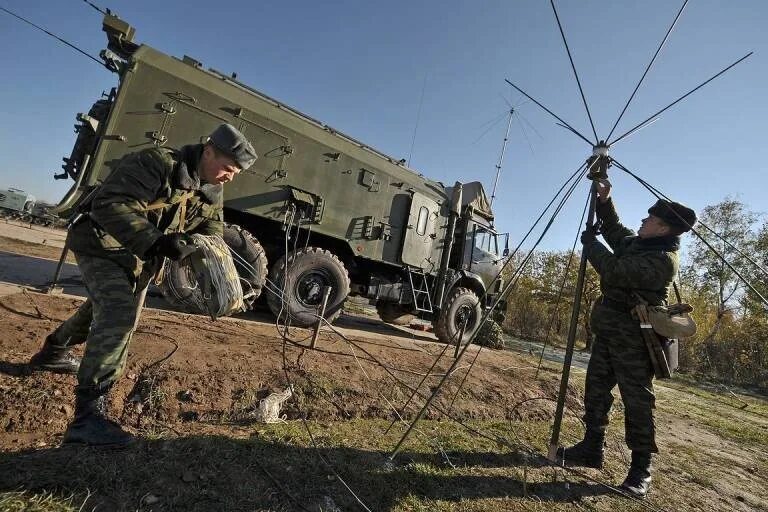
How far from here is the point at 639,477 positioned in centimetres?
266

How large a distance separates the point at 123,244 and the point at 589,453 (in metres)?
3.61

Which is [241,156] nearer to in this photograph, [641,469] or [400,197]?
[641,469]

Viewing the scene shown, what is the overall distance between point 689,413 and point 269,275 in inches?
279

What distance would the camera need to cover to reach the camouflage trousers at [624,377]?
→ 2.75m

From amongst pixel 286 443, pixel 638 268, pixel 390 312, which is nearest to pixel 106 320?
pixel 286 443

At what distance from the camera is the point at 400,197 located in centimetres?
759

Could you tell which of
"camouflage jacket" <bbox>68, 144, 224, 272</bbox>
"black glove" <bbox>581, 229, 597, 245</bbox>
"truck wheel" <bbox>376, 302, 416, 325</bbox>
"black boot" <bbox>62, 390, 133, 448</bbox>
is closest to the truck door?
"truck wheel" <bbox>376, 302, 416, 325</bbox>

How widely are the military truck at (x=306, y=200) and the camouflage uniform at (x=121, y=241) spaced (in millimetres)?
1485

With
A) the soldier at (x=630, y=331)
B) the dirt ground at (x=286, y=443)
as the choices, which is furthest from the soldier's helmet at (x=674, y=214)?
the dirt ground at (x=286, y=443)

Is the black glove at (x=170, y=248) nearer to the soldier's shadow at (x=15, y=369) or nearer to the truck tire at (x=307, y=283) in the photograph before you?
the soldier's shadow at (x=15, y=369)

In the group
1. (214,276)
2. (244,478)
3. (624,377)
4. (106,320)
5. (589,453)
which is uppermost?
(214,276)

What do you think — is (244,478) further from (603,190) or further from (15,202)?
(15,202)

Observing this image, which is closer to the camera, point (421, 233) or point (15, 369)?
point (15, 369)

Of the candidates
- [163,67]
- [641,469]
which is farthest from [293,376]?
[163,67]
